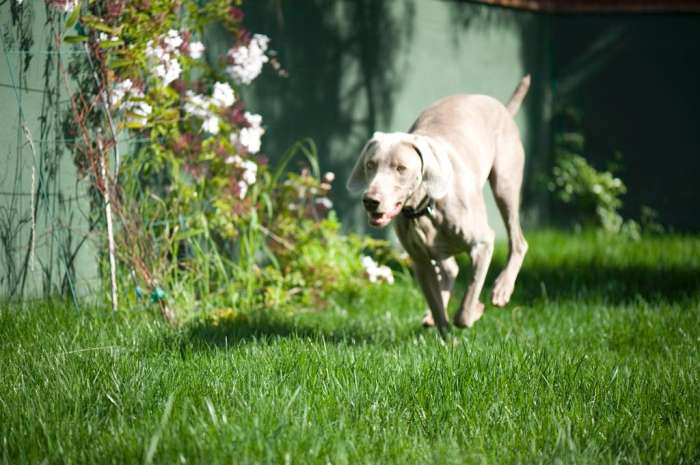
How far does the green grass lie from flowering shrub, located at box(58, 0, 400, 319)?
0.63 m

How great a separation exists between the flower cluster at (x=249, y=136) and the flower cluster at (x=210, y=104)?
0.61ft

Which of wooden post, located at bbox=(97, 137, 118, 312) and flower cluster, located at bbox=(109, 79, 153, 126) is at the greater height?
flower cluster, located at bbox=(109, 79, 153, 126)

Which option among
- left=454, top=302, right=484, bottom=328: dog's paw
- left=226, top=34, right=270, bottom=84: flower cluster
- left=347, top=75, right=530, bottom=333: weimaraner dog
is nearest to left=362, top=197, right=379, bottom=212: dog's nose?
left=347, top=75, right=530, bottom=333: weimaraner dog

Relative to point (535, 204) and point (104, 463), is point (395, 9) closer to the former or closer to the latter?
point (535, 204)

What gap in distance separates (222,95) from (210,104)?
0.13 metres

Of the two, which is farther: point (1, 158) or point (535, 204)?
point (535, 204)

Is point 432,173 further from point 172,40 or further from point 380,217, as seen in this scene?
point 172,40

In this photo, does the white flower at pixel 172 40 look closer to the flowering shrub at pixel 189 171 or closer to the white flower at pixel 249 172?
the flowering shrub at pixel 189 171

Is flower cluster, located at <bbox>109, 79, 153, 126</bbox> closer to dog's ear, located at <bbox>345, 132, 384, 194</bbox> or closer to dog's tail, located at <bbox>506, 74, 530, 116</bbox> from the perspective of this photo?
dog's ear, located at <bbox>345, 132, 384, 194</bbox>

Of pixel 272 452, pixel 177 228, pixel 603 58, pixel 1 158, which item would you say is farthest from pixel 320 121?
pixel 272 452

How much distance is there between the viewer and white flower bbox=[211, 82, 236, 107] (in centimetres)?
500

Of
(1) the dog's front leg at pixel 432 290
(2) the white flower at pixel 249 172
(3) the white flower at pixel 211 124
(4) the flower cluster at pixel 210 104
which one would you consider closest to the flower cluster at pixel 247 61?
(4) the flower cluster at pixel 210 104

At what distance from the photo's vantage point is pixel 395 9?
7.67 meters

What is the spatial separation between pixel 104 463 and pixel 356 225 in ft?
16.1
